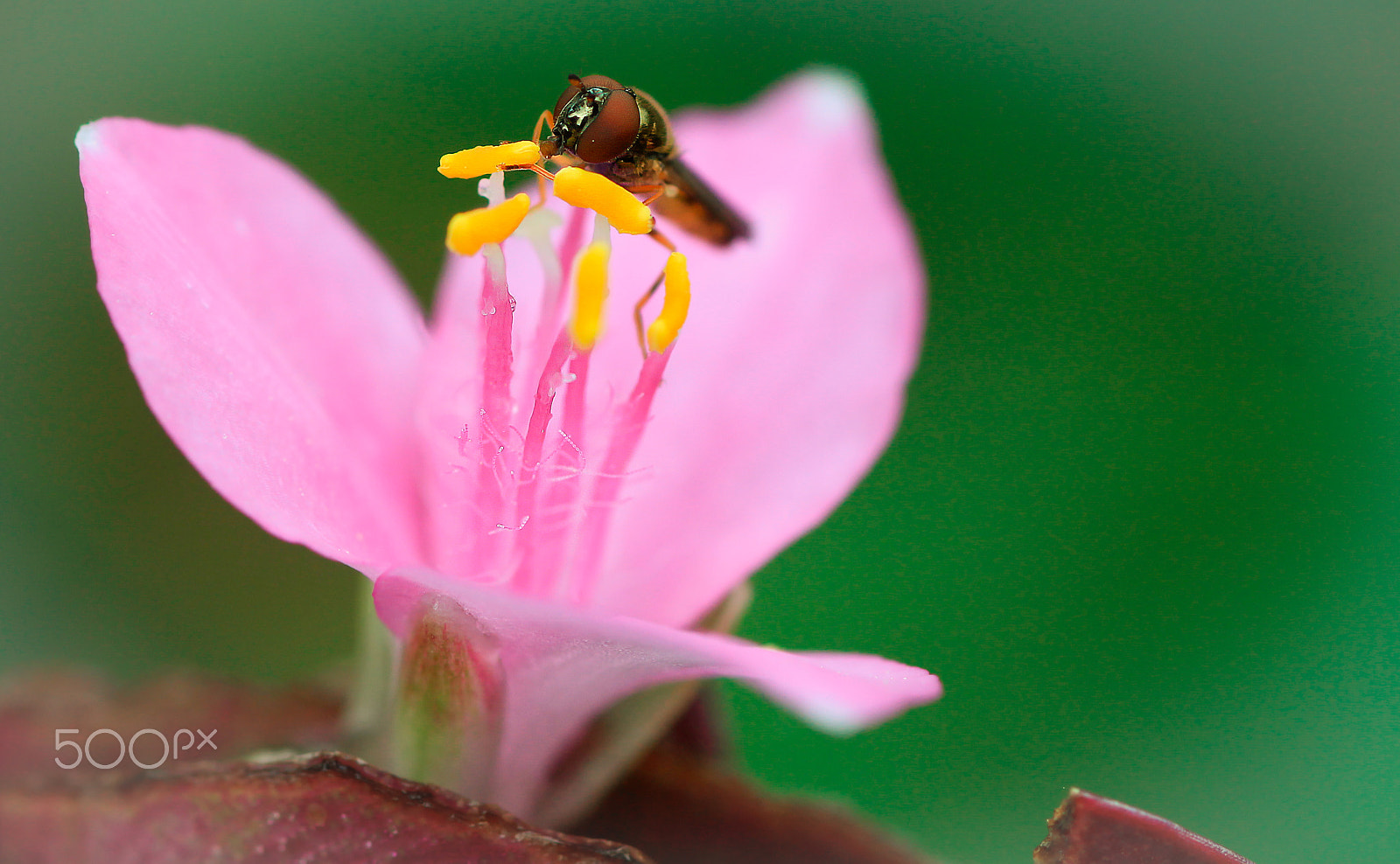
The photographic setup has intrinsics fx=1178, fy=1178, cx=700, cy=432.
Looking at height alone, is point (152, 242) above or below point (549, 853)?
above

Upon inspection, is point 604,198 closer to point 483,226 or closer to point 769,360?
point 483,226

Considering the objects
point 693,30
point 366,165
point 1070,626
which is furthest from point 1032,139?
point 366,165

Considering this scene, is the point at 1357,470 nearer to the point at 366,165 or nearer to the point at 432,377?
the point at 432,377

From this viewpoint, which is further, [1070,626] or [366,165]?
[366,165]

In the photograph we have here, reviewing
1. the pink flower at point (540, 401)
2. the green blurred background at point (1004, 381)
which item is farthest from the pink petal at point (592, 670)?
the green blurred background at point (1004, 381)

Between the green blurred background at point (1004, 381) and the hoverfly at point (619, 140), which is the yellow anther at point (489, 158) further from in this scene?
the green blurred background at point (1004, 381)

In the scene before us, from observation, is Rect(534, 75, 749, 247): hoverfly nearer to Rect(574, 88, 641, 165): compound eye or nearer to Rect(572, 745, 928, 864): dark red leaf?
Rect(574, 88, 641, 165): compound eye

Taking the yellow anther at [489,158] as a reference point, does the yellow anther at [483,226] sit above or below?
below

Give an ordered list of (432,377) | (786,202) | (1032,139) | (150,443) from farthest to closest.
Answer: (1032,139) < (150,443) < (786,202) < (432,377)
